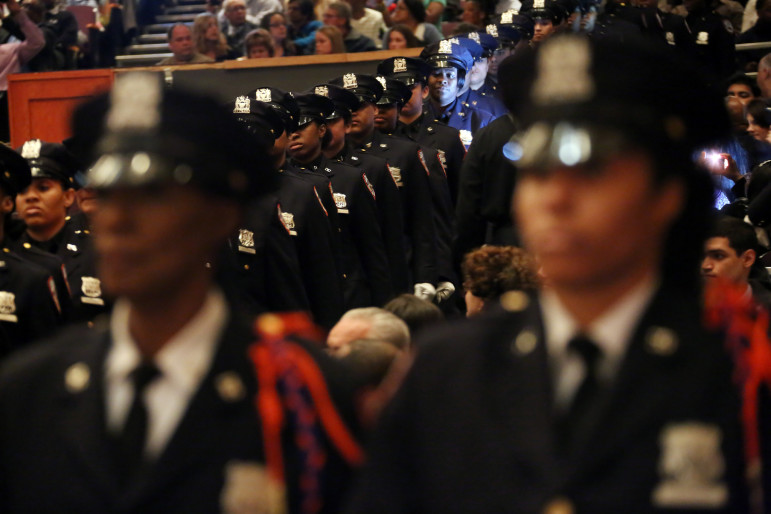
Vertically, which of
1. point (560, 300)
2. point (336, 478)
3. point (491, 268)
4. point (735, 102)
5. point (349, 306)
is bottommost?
point (349, 306)

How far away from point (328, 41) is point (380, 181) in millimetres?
4985

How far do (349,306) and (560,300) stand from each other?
5.40 m

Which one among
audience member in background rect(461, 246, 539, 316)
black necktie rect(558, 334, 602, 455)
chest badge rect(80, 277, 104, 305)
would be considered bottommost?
chest badge rect(80, 277, 104, 305)

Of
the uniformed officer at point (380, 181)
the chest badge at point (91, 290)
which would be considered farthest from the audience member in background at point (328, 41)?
the chest badge at point (91, 290)

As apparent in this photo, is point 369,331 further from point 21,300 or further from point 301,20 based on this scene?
point 301,20

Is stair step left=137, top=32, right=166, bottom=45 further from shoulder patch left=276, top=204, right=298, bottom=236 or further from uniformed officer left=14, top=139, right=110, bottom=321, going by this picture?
uniformed officer left=14, top=139, right=110, bottom=321

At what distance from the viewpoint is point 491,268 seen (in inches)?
177

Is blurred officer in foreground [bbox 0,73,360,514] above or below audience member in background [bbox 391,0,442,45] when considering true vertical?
above

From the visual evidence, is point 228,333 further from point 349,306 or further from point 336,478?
point 349,306

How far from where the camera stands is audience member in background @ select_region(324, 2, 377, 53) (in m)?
13.1

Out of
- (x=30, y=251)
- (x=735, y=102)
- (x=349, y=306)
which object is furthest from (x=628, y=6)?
(x=30, y=251)

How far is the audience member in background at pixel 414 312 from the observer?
4.34 meters

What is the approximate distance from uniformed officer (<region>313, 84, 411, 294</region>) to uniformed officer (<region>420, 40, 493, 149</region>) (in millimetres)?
2049

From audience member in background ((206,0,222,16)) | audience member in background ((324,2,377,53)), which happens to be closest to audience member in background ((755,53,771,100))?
audience member in background ((324,2,377,53))
